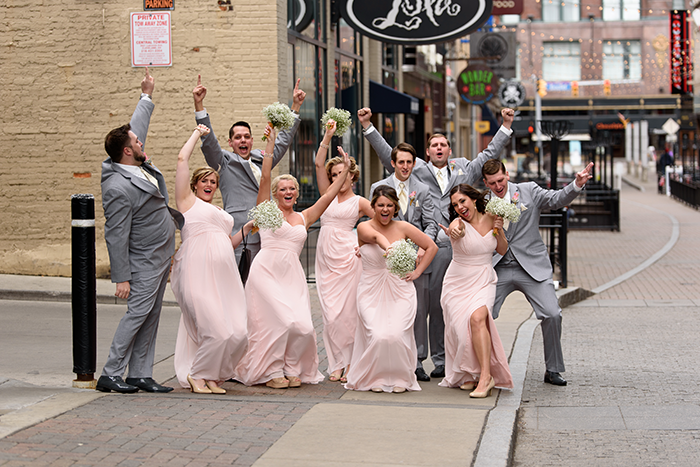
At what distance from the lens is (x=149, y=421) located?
5.89m

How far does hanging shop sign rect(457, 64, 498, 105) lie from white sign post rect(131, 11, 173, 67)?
19054 millimetres

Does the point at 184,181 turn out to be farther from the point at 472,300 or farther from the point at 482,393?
the point at 482,393

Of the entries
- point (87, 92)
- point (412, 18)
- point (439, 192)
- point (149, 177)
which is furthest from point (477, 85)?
point (149, 177)

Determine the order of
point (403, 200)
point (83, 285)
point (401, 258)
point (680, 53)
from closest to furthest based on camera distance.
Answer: point (83, 285)
point (401, 258)
point (403, 200)
point (680, 53)

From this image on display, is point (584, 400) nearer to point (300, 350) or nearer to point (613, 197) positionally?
point (300, 350)

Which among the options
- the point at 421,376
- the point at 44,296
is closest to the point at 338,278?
the point at 421,376

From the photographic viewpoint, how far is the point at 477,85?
30891 millimetres

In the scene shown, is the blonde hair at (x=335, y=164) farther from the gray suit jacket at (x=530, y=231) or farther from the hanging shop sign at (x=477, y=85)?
the hanging shop sign at (x=477, y=85)

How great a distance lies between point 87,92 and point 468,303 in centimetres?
778

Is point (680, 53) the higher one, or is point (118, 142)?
point (680, 53)

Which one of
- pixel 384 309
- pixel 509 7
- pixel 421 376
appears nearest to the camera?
pixel 384 309

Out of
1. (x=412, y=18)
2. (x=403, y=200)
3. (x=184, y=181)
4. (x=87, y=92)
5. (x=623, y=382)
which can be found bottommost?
(x=623, y=382)

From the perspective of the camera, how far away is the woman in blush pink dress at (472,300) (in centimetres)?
711

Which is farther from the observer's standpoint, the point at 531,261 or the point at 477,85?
the point at 477,85
